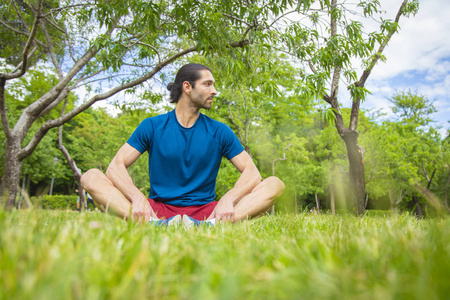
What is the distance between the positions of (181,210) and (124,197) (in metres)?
0.76

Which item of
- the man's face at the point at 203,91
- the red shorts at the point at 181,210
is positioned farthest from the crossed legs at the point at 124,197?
the man's face at the point at 203,91

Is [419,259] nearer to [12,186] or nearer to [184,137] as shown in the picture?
[184,137]

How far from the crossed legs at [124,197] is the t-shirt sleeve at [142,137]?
583 millimetres

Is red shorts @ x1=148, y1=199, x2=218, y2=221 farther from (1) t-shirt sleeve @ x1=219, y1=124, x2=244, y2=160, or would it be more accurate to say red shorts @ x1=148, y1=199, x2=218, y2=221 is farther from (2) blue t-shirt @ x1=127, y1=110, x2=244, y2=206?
(1) t-shirt sleeve @ x1=219, y1=124, x2=244, y2=160

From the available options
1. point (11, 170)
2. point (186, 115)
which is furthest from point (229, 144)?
point (11, 170)

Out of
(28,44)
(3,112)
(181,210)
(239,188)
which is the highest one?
(28,44)

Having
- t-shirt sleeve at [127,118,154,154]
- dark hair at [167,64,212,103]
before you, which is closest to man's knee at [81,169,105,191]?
t-shirt sleeve at [127,118,154,154]

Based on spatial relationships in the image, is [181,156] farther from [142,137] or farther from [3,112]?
[3,112]

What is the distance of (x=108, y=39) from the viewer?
6.27 metres

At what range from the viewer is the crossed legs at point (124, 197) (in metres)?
3.11

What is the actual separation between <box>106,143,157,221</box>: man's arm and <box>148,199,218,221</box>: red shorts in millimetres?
459

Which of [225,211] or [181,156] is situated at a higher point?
[181,156]

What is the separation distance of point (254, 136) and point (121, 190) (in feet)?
60.9

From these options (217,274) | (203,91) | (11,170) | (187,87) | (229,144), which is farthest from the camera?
(11,170)
